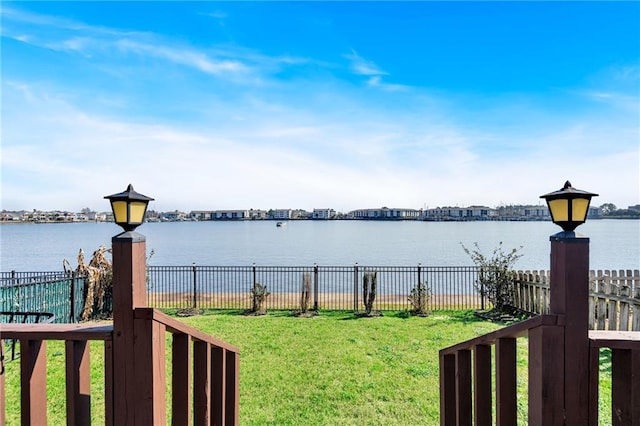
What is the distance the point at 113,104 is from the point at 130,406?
1158 centimetres

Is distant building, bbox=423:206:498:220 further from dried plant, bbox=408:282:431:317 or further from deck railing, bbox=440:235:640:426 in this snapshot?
deck railing, bbox=440:235:640:426

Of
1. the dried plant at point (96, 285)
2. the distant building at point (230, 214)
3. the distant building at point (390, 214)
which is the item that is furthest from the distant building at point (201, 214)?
the dried plant at point (96, 285)

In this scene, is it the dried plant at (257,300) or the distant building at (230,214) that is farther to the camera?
the distant building at (230,214)

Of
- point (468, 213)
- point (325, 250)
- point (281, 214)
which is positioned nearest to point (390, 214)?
point (468, 213)

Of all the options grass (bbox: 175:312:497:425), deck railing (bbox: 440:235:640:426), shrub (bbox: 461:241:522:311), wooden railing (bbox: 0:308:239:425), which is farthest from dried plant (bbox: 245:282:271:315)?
deck railing (bbox: 440:235:640:426)

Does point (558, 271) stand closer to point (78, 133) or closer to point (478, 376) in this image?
point (478, 376)

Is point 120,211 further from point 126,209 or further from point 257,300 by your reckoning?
point 257,300

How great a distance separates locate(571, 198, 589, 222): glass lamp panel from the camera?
1.61 metres

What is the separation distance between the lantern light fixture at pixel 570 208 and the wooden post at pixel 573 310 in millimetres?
93

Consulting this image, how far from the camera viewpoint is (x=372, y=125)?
16.4m

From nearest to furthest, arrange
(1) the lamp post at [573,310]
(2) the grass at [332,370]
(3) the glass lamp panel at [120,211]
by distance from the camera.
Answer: (1) the lamp post at [573,310] < (3) the glass lamp panel at [120,211] < (2) the grass at [332,370]

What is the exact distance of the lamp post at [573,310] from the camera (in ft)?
4.84

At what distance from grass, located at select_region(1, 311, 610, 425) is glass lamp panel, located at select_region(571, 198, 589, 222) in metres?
3.55

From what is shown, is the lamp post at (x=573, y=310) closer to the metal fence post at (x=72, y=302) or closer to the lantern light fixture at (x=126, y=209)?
the lantern light fixture at (x=126, y=209)
